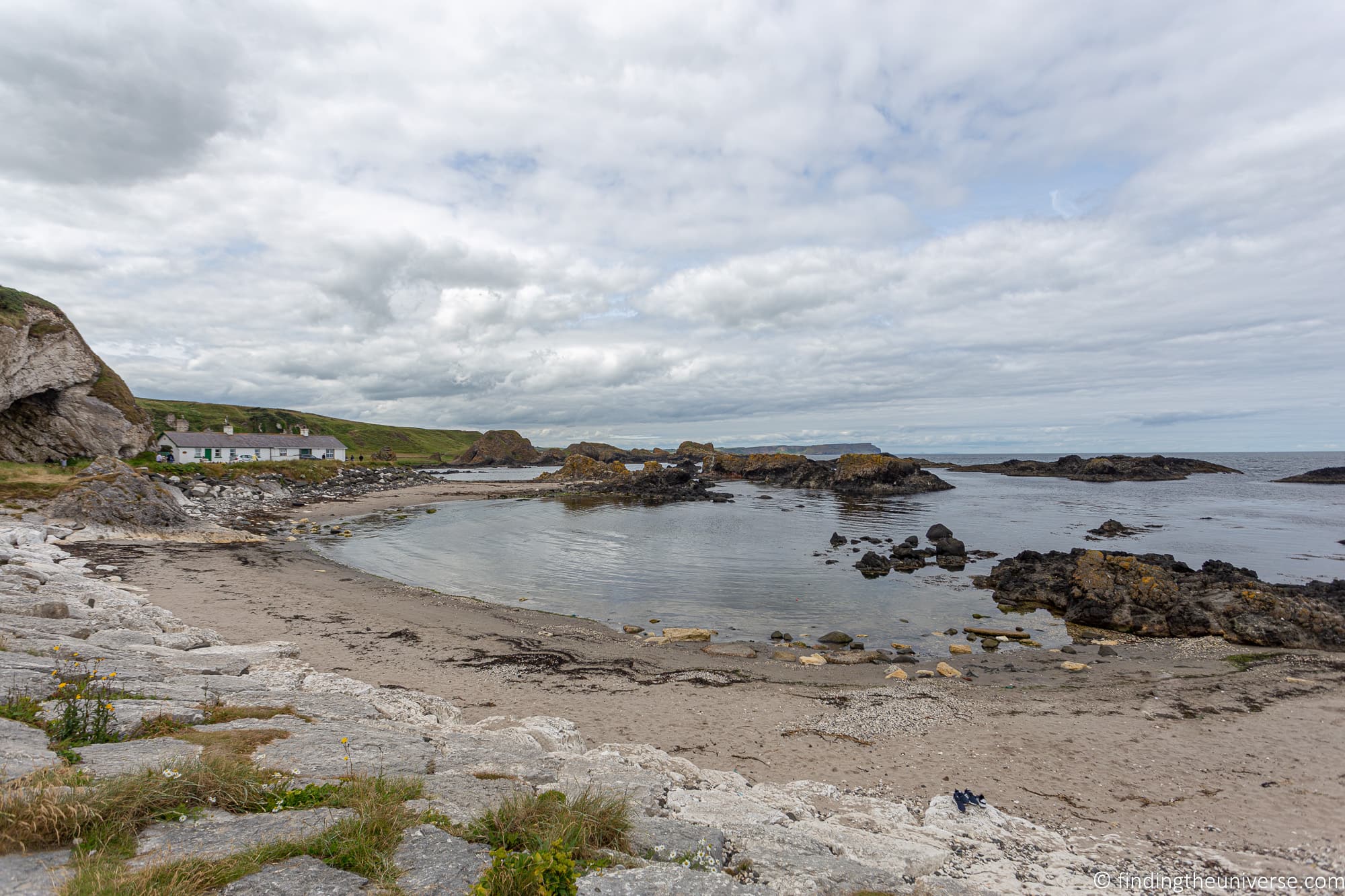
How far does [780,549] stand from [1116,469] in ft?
396

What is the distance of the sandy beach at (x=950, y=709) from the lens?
9484 millimetres

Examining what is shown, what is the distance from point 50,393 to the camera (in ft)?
152

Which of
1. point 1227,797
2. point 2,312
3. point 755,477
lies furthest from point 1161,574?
point 755,477

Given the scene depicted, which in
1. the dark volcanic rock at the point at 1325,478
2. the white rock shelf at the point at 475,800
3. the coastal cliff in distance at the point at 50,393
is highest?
the coastal cliff in distance at the point at 50,393

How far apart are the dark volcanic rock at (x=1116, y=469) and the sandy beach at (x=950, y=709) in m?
125

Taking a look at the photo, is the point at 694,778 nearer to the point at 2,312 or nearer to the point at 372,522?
the point at 372,522

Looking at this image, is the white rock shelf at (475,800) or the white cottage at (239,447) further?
the white cottage at (239,447)

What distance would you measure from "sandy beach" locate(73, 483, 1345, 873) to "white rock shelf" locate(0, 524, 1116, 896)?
1.22 meters

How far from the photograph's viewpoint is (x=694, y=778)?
31.8 ft

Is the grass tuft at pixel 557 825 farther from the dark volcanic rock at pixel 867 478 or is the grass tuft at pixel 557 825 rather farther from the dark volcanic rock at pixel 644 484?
the dark volcanic rock at pixel 867 478

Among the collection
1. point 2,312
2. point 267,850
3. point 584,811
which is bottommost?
point 584,811

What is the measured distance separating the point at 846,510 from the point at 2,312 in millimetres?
75732

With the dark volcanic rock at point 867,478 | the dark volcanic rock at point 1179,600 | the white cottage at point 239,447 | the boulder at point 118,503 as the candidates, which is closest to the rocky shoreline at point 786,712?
the dark volcanic rock at point 1179,600

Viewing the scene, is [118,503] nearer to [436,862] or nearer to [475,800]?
[475,800]
